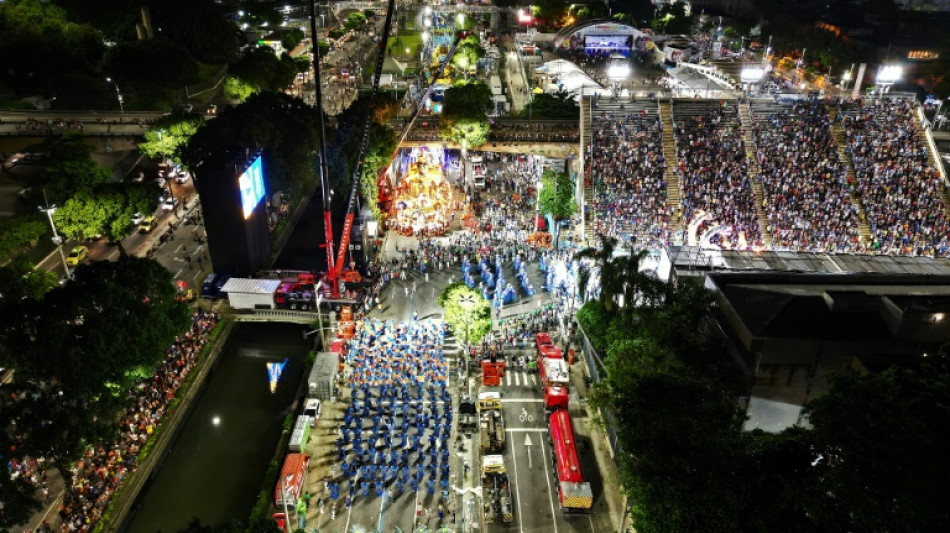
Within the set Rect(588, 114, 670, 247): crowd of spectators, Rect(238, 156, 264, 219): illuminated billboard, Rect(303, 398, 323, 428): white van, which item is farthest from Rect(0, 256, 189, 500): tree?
Rect(588, 114, 670, 247): crowd of spectators

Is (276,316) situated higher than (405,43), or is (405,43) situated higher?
(405,43)

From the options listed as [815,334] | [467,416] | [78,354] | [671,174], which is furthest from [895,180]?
[78,354]

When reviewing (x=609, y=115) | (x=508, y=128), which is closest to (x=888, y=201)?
(x=609, y=115)

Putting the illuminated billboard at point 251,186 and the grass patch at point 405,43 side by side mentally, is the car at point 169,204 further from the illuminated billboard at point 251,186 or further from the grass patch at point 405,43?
the grass patch at point 405,43

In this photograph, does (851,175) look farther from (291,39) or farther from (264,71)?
(291,39)

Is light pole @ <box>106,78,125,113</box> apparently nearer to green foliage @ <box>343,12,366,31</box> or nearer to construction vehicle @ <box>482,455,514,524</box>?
green foliage @ <box>343,12,366,31</box>
